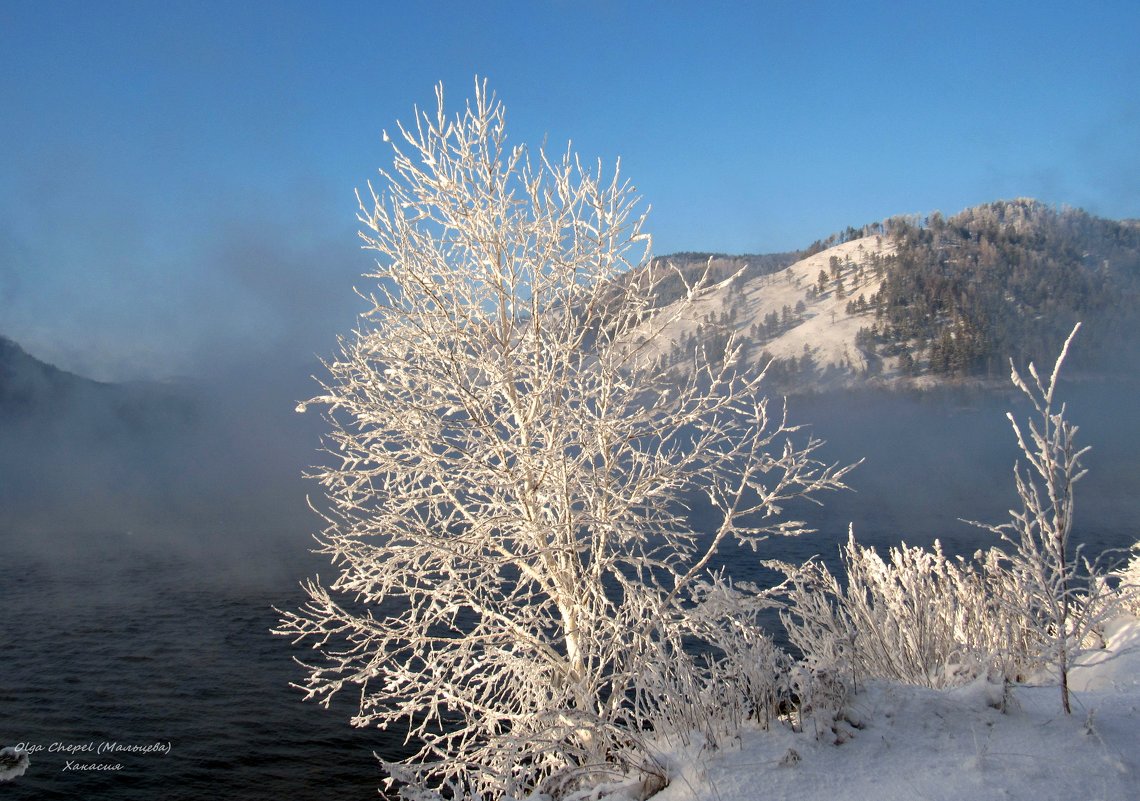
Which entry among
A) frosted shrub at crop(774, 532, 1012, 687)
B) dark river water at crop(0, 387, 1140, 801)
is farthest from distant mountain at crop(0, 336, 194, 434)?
frosted shrub at crop(774, 532, 1012, 687)

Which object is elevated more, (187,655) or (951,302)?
(951,302)

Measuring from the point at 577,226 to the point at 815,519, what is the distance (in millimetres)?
39150

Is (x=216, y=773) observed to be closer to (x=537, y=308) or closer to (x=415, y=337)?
(x=415, y=337)

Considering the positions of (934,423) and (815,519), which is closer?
(815,519)

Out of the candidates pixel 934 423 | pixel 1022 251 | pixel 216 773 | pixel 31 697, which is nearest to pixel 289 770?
pixel 216 773

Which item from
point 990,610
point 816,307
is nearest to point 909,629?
point 990,610

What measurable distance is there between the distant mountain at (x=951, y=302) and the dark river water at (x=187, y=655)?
1972 inches

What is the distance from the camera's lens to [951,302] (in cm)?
10425

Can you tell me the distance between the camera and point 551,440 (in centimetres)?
698

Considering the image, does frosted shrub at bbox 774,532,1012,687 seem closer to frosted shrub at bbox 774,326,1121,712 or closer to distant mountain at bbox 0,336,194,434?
frosted shrub at bbox 774,326,1121,712

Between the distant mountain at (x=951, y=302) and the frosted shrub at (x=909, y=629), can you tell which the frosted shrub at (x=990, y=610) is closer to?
the frosted shrub at (x=909, y=629)

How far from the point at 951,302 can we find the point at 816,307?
→ 20747mm

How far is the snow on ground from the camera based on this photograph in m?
3.56

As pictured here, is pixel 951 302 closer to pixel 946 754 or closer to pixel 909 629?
pixel 909 629
